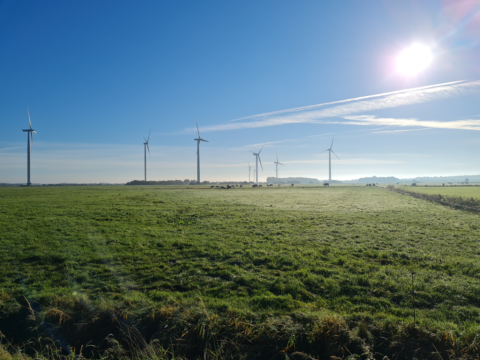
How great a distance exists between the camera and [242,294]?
9695 mm

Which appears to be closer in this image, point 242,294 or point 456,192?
point 242,294

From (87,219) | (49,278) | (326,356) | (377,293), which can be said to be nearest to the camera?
(326,356)

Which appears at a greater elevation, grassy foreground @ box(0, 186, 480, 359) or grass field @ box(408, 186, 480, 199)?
grass field @ box(408, 186, 480, 199)

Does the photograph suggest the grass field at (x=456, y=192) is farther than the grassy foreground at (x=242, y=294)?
Yes

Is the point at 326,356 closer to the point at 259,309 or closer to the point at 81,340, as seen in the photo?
the point at 259,309

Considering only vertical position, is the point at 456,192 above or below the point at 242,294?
above

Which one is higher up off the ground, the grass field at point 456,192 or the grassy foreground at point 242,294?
the grass field at point 456,192

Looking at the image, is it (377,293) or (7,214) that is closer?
(377,293)

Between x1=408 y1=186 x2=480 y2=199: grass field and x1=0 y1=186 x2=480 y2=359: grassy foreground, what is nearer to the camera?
x1=0 y1=186 x2=480 y2=359: grassy foreground

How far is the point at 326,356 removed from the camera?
657 cm

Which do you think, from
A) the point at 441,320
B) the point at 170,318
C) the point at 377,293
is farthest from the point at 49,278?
the point at 441,320

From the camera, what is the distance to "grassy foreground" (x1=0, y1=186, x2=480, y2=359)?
6.88 meters

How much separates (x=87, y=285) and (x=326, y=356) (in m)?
9.34

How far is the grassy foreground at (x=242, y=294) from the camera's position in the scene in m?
6.88
